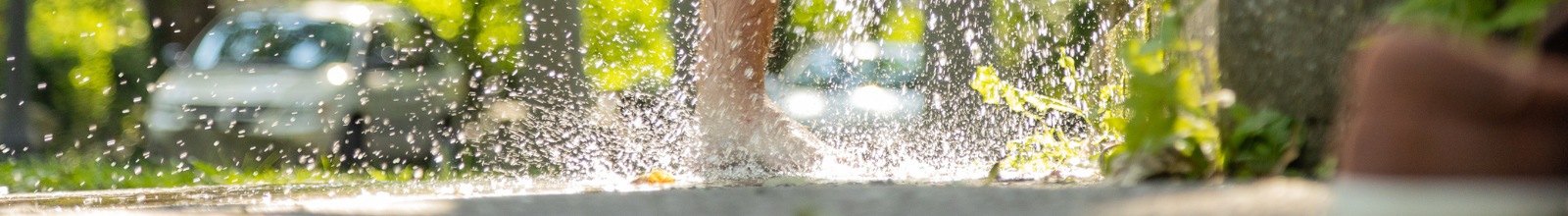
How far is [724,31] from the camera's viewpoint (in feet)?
16.5

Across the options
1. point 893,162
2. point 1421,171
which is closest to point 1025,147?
point 893,162

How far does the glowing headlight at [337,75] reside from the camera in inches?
371

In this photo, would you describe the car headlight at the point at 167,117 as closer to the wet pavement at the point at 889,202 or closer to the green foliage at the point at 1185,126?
the wet pavement at the point at 889,202

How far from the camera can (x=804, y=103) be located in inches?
528

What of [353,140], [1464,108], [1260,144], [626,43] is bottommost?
[1464,108]

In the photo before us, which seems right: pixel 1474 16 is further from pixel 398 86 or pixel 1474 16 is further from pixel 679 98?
pixel 679 98

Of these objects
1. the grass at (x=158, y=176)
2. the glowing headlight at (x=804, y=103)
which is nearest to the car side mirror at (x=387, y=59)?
the grass at (x=158, y=176)

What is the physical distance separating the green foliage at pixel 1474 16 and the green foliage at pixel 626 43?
22.3 m

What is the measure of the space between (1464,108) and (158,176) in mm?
7115

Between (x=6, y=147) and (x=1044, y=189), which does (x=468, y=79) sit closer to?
(x=6, y=147)

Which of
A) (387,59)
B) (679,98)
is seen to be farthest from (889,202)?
(679,98)

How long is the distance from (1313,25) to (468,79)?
8837 millimetres

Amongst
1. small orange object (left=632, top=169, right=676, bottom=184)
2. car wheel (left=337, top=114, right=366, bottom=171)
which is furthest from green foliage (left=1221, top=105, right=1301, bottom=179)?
car wheel (left=337, top=114, right=366, bottom=171)

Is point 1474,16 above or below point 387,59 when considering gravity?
below
